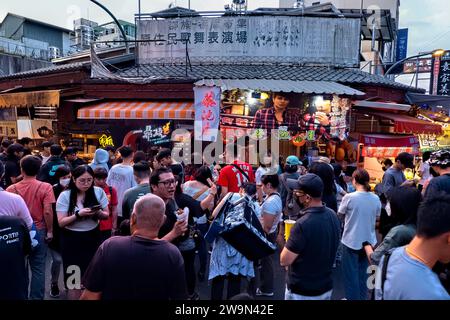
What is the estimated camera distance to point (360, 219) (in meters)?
4.45

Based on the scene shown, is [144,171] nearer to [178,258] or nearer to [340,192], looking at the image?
[178,258]

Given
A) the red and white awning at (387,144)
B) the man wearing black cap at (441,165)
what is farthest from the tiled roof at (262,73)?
the man wearing black cap at (441,165)

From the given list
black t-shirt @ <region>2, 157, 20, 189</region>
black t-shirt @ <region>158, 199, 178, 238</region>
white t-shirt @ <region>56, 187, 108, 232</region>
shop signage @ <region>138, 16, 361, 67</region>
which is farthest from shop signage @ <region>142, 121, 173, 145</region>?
black t-shirt @ <region>158, 199, 178, 238</region>

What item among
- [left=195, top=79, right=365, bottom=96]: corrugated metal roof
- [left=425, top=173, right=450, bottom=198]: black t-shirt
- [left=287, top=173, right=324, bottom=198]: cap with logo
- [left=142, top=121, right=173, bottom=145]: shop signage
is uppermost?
[left=195, top=79, right=365, bottom=96]: corrugated metal roof

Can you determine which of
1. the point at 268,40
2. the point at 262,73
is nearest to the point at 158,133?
the point at 262,73

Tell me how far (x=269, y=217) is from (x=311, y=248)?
5.04 feet

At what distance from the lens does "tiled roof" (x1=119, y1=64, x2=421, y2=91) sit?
11.4 metres

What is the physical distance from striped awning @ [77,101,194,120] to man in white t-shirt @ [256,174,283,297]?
6.44 metres

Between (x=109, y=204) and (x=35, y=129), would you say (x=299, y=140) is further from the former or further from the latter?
(x=35, y=129)

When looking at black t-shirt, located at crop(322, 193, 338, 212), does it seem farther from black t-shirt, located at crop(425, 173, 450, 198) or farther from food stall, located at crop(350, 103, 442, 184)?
food stall, located at crop(350, 103, 442, 184)

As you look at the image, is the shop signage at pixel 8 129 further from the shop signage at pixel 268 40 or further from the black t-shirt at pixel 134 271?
the black t-shirt at pixel 134 271

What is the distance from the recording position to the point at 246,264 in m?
4.17
